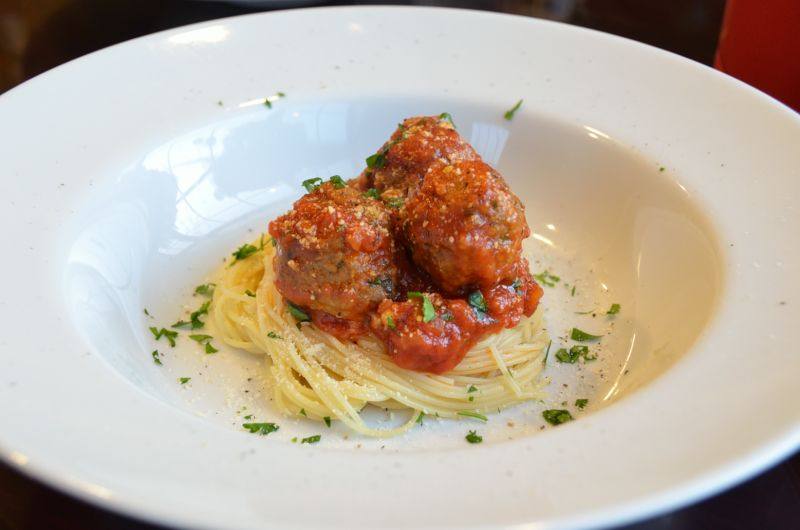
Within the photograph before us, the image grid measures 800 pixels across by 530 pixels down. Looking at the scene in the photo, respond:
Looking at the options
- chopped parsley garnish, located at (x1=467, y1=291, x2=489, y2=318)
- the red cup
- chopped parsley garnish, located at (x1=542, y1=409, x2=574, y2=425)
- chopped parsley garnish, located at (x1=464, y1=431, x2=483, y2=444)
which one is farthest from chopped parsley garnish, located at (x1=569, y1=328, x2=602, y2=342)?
the red cup

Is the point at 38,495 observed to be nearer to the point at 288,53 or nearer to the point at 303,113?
the point at 303,113

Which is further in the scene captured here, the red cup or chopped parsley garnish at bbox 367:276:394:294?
the red cup

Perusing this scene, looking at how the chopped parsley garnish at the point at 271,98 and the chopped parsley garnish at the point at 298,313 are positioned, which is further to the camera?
the chopped parsley garnish at the point at 271,98

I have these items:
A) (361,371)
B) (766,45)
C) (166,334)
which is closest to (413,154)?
(361,371)

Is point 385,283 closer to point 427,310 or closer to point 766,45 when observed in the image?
point 427,310

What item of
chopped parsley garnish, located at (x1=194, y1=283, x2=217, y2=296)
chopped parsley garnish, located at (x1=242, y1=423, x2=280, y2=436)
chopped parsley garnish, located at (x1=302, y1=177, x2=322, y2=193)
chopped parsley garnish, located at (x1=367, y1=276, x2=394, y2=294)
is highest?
chopped parsley garnish, located at (x1=302, y1=177, x2=322, y2=193)

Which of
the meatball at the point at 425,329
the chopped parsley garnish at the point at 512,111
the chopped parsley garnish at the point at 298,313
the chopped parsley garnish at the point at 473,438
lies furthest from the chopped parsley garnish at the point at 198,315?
the chopped parsley garnish at the point at 512,111

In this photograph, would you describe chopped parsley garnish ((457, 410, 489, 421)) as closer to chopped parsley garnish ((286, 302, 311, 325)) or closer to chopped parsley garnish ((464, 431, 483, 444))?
chopped parsley garnish ((464, 431, 483, 444))

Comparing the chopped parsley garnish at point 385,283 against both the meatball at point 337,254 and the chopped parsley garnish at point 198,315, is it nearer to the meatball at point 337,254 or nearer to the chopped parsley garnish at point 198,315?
the meatball at point 337,254
